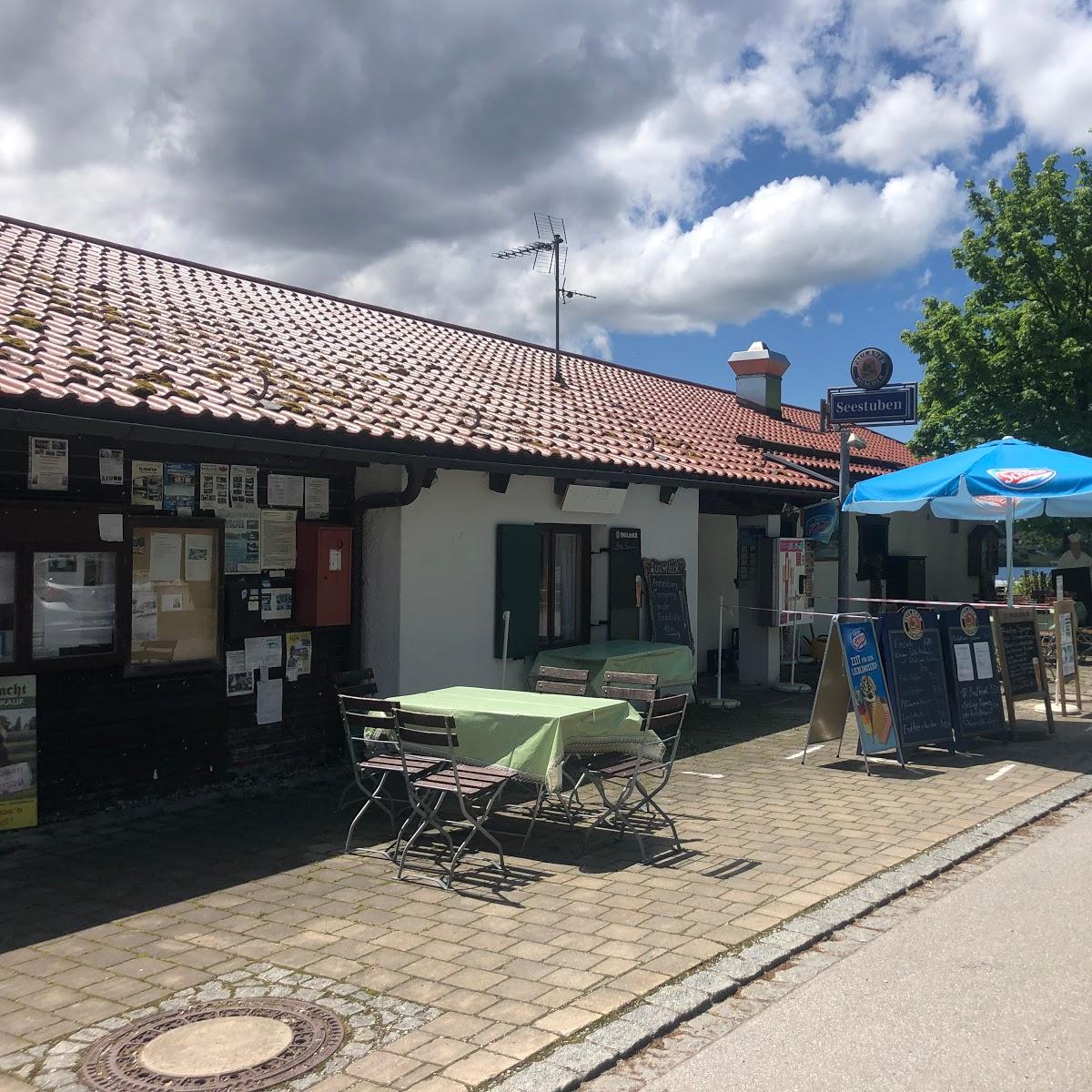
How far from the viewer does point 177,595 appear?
301 inches

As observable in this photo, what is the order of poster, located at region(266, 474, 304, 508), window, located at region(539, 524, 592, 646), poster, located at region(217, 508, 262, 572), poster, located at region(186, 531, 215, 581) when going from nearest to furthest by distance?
poster, located at region(186, 531, 215, 581) < poster, located at region(217, 508, 262, 572) < poster, located at region(266, 474, 304, 508) < window, located at region(539, 524, 592, 646)

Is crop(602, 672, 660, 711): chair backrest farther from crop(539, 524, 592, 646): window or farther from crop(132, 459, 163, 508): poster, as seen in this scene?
crop(132, 459, 163, 508): poster

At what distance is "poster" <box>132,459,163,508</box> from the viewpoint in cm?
730

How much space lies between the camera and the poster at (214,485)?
305 inches

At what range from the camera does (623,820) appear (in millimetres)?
7156

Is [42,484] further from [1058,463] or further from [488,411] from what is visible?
[1058,463]

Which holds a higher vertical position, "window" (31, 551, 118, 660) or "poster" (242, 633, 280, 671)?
"window" (31, 551, 118, 660)

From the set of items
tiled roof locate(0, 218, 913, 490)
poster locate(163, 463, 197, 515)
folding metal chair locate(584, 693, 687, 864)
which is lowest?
folding metal chair locate(584, 693, 687, 864)

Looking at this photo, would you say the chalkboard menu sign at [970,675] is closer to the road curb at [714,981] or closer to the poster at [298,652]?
the road curb at [714,981]

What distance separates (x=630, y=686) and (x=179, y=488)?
139 inches

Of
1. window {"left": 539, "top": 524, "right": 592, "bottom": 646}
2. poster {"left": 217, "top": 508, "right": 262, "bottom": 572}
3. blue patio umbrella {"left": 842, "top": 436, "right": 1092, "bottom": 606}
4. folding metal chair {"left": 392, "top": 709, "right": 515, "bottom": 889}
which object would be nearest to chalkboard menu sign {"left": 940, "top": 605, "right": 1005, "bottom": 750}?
blue patio umbrella {"left": 842, "top": 436, "right": 1092, "bottom": 606}

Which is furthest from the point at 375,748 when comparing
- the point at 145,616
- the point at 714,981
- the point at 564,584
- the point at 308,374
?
the point at 564,584

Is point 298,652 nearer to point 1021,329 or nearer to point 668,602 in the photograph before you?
point 668,602

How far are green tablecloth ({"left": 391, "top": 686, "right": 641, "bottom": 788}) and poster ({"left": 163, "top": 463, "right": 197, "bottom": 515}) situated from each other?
214 cm
